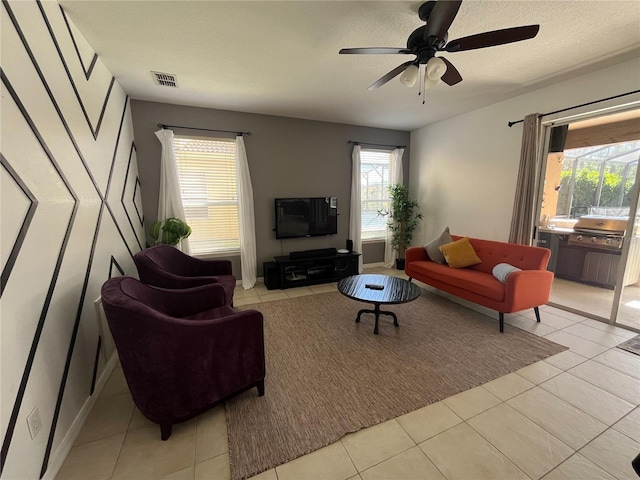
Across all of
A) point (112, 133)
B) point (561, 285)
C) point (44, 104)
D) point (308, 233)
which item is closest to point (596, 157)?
point (561, 285)

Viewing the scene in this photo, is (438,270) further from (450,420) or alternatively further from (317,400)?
(317,400)

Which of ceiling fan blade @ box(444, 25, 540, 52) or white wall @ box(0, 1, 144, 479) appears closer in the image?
white wall @ box(0, 1, 144, 479)

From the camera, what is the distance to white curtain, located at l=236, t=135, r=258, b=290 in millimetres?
3803

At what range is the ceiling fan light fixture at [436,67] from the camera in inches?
69.1

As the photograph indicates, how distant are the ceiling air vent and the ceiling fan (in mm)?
1977

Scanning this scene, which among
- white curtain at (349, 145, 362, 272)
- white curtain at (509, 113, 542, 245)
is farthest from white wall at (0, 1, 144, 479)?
white curtain at (509, 113, 542, 245)

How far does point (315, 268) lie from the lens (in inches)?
167

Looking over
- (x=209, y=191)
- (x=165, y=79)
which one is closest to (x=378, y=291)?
(x=209, y=191)

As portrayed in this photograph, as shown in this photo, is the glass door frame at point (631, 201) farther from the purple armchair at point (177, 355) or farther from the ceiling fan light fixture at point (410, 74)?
the purple armchair at point (177, 355)

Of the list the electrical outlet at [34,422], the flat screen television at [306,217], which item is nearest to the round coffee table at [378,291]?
the flat screen television at [306,217]

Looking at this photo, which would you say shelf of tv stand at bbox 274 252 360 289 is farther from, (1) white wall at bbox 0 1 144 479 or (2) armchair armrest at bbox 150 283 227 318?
(1) white wall at bbox 0 1 144 479

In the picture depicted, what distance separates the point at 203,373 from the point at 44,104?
5.87 feet

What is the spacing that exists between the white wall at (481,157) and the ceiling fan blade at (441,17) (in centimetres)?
232

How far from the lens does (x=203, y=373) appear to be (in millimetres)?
1517
